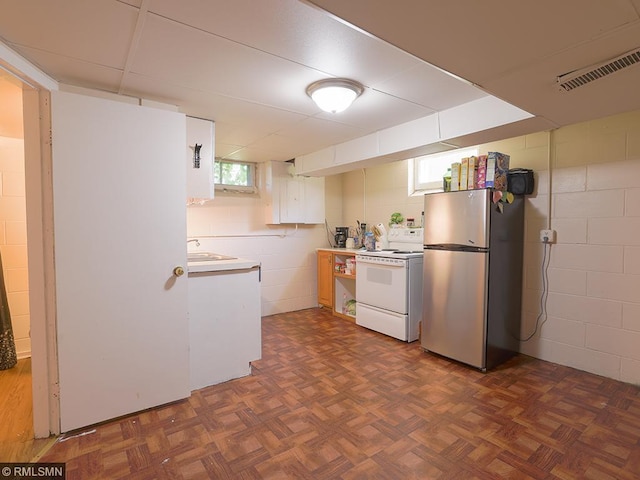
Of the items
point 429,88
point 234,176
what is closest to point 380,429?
point 429,88

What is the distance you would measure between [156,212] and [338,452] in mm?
1829

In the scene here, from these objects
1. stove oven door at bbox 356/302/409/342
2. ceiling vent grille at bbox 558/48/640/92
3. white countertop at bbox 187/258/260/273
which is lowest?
stove oven door at bbox 356/302/409/342

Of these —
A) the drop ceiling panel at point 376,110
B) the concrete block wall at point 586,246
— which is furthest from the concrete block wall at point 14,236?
the concrete block wall at point 586,246

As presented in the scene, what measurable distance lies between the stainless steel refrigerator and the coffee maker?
1966 millimetres

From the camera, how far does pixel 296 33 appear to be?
1.48 metres

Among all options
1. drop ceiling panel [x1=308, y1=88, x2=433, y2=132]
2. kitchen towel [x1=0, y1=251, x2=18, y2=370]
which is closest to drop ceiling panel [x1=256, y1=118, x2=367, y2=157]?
drop ceiling panel [x1=308, y1=88, x2=433, y2=132]

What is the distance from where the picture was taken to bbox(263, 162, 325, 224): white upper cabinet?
14.2ft

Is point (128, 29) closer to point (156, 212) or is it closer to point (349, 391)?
point (156, 212)

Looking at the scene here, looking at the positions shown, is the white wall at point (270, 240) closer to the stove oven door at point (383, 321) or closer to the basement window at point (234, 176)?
the basement window at point (234, 176)

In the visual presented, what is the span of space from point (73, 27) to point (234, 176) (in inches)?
115

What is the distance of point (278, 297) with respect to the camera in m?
4.59

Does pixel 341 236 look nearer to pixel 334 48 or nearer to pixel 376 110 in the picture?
pixel 376 110

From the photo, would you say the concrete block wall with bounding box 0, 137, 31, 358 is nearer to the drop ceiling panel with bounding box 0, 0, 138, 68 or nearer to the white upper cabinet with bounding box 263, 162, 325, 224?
the drop ceiling panel with bounding box 0, 0, 138, 68

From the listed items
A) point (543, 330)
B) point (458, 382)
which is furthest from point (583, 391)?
point (458, 382)
